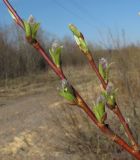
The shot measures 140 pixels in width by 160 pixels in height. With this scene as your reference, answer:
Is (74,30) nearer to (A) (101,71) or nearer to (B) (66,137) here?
(A) (101,71)

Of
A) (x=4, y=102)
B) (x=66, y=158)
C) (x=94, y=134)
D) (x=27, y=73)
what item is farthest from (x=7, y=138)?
(x=27, y=73)

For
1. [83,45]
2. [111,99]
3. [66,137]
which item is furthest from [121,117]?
[66,137]

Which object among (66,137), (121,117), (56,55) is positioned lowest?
(66,137)

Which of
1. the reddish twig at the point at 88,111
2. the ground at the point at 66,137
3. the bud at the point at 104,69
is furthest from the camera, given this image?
the ground at the point at 66,137

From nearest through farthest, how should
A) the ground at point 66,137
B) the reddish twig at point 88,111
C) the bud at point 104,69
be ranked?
the reddish twig at point 88,111 → the bud at point 104,69 → the ground at point 66,137

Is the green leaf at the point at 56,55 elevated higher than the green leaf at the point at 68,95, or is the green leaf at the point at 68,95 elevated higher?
the green leaf at the point at 56,55

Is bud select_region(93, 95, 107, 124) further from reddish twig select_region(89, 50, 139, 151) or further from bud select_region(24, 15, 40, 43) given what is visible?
bud select_region(24, 15, 40, 43)

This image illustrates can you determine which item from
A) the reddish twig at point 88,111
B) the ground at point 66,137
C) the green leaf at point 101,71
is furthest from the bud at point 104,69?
the ground at point 66,137

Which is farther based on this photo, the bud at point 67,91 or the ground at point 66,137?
the ground at point 66,137

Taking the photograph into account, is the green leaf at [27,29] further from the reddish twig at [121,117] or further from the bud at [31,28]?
the reddish twig at [121,117]
